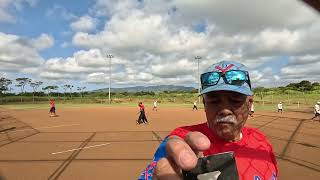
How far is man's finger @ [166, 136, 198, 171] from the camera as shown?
90cm

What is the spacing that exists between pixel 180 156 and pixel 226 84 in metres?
0.90

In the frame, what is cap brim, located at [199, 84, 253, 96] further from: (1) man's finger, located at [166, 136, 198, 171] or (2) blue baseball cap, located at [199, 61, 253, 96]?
(1) man's finger, located at [166, 136, 198, 171]

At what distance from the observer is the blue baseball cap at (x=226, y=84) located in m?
1.71

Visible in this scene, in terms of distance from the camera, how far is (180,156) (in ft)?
3.00

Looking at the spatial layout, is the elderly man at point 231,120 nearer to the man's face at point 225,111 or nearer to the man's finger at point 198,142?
the man's face at point 225,111

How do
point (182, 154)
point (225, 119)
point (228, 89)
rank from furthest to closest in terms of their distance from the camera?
point (225, 119), point (228, 89), point (182, 154)

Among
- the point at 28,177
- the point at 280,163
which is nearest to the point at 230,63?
the point at 28,177

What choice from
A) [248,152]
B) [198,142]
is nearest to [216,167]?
[198,142]

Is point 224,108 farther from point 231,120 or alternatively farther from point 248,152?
point 248,152

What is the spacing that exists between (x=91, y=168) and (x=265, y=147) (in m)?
7.54

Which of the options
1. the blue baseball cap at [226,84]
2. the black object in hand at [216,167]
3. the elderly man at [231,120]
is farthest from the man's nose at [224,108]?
the black object in hand at [216,167]

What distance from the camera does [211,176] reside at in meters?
1.03

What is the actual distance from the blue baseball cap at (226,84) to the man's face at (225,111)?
5cm

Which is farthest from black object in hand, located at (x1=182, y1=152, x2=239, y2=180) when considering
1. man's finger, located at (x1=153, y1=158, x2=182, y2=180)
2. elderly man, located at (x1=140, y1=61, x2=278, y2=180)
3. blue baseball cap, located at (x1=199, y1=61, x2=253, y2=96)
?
blue baseball cap, located at (x1=199, y1=61, x2=253, y2=96)
